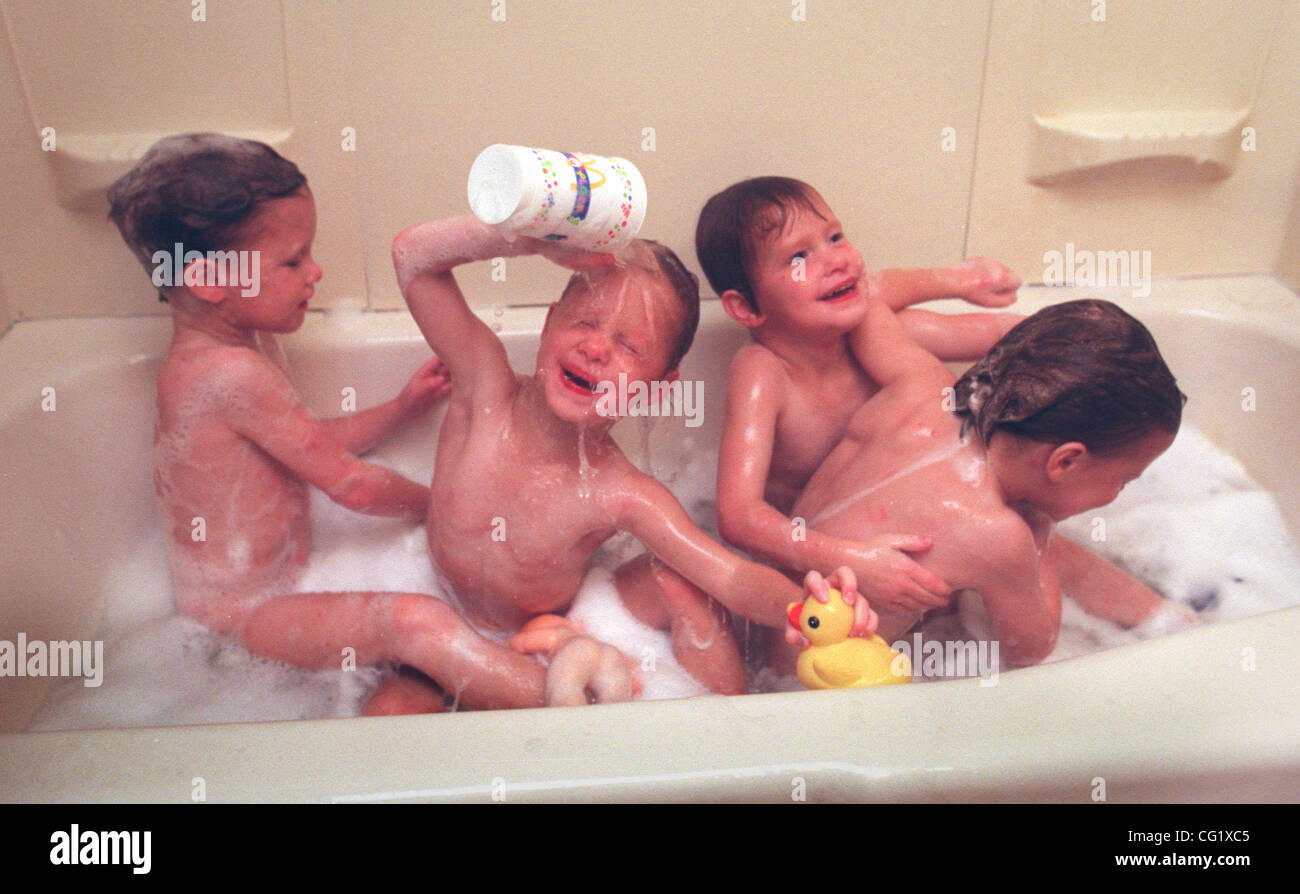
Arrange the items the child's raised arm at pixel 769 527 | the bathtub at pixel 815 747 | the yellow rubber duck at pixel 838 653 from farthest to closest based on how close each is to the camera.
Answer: the child's raised arm at pixel 769 527 < the yellow rubber duck at pixel 838 653 < the bathtub at pixel 815 747

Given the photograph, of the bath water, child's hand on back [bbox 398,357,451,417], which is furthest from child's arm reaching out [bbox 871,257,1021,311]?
child's hand on back [bbox 398,357,451,417]

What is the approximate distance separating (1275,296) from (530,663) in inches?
46.4

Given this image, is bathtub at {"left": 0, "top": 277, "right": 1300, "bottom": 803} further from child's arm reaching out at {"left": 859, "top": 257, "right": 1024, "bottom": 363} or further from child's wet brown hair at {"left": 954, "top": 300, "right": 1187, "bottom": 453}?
child's arm reaching out at {"left": 859, "top": 257, "right": 1024, "bottom": 363}

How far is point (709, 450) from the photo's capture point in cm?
140

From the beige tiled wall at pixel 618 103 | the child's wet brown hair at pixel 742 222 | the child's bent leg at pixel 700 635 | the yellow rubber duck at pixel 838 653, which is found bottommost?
the child's bent leg at pixel 700 635

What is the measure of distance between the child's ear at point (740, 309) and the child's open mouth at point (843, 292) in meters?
0.08

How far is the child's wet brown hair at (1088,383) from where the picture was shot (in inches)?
36.6

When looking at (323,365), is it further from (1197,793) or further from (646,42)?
(1197,793)

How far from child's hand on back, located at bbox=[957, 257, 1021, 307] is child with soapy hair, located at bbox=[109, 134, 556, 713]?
0.77m

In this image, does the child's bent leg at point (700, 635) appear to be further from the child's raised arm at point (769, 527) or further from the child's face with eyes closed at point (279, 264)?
the child's face with eyes closed at point (279, 264)

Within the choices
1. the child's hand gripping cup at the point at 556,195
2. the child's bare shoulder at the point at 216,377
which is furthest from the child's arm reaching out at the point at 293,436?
the child's hand gripping cup at the point at 556,195

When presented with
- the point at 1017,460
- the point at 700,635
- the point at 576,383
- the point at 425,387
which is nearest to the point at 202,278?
the point at 425,387

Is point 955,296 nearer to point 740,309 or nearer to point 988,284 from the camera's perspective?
point 988,284
